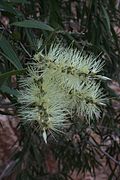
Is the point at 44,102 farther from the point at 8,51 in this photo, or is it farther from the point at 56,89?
Answer: the point at 8,51

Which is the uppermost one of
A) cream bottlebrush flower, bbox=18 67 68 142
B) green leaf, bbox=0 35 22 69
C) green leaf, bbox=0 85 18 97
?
green leaf, bbox=0 35 22 69

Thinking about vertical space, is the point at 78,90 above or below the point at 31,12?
below

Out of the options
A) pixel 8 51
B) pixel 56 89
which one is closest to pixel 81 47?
pixel 8 51

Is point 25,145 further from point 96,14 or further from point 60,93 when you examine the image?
point 60,93

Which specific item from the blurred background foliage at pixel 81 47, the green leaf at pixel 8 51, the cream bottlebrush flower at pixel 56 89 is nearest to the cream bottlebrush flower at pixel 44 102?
the cream bottlebrush flower at pixel 56 89

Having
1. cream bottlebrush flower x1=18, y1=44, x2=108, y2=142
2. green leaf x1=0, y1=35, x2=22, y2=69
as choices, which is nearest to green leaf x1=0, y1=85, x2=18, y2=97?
green leaf x1=0, y1=35, x2=22, y2=69

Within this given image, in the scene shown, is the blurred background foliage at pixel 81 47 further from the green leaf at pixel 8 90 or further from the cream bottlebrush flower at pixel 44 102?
the cream bottlebrush flower at pixel 44 102

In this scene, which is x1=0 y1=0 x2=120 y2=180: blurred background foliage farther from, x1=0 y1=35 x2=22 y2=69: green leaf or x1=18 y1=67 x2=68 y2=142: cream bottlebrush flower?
x1=18 y1=67 x2=68 y2=142: cream bottlebrush flower

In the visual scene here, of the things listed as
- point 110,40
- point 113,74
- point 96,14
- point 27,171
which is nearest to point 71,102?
point 96,14

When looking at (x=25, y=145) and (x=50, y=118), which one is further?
(x=25, y=145)
